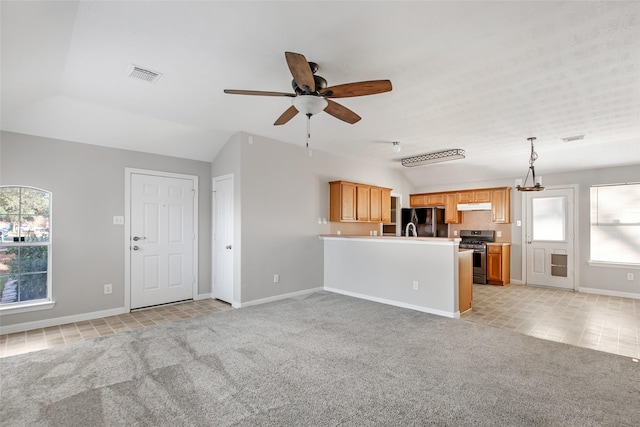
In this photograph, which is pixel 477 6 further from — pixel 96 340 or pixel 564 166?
pixel 564 166

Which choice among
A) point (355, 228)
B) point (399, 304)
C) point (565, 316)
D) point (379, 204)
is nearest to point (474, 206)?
point (379, 204)

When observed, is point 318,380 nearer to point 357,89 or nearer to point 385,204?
point 357,89

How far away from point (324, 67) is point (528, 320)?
4097 millimetres

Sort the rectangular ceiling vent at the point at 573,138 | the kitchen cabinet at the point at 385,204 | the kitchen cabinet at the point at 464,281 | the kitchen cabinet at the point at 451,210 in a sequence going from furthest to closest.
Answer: the kitchen cabinet at the point at 451,210 → the kitchen cabinet at the point at 385,204 → the rectangular ceiling vent at the point at 573,138 → the kitchen cabinet at the point at 464,281

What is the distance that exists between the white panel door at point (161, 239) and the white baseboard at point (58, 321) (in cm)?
29

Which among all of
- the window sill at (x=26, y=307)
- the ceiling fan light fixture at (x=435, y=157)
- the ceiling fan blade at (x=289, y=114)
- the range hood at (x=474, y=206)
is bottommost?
the window sill at (x=26, y=307)

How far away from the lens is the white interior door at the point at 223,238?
4.85m

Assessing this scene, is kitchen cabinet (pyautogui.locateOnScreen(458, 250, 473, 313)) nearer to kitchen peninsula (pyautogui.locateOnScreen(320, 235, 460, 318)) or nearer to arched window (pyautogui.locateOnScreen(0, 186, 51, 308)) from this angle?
kitchen peninsula (pyautogui.locateOnScreen(320, 235, 460, 318))

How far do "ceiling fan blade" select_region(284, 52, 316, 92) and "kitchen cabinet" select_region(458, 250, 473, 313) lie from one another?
3218mm

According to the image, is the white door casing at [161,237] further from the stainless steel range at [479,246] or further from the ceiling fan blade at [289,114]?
the stainless steel range at [479,246]

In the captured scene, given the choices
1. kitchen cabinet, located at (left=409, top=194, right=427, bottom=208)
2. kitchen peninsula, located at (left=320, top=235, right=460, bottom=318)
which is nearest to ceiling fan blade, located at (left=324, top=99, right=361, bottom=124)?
kitchen peninsula, located at (left=320, top=235, right=460, bottom=318)

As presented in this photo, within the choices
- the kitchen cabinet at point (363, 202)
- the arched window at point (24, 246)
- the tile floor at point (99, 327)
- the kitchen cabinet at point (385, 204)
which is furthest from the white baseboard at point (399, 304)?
the arched window at point (24, 246)

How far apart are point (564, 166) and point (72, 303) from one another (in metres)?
8.49

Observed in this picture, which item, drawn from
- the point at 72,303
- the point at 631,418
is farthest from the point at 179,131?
the point at 631,418
